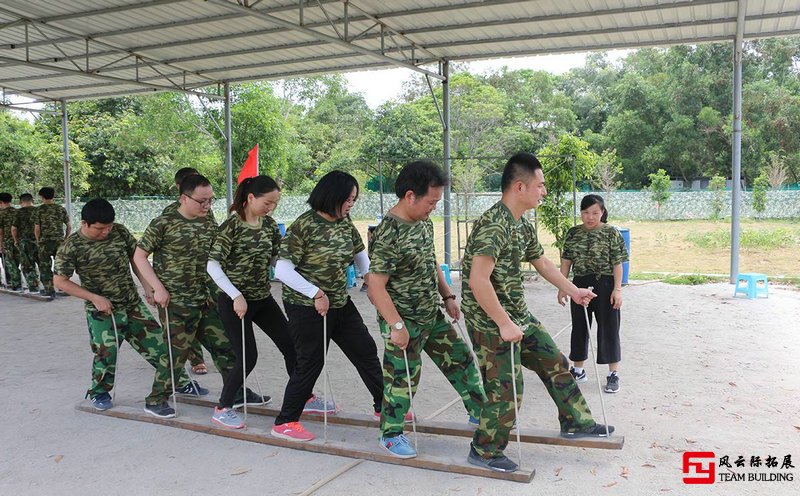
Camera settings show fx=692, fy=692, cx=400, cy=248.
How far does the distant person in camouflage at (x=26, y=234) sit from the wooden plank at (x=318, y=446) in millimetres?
6544

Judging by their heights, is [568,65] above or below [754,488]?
above

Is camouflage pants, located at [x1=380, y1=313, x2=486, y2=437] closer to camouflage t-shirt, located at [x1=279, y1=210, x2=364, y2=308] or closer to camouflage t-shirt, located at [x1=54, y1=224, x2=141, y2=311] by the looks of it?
camouflage t-shirt, located at [x1=279, y1=210, x2=364, y2=308]

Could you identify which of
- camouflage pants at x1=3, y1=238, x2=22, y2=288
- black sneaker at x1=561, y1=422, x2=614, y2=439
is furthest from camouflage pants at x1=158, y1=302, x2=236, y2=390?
camouflage pants at x1=3, y1=238, x2=22, y2=288

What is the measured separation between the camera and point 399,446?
12.5 feet

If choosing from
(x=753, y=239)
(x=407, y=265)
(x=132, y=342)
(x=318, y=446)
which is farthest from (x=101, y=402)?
(x=753, y=239)

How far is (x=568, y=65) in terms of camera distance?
142 ft

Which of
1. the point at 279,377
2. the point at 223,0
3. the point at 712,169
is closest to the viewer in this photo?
the point at 279,377

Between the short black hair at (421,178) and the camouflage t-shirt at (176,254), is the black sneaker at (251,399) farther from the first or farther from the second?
the short black hair at (421,178)

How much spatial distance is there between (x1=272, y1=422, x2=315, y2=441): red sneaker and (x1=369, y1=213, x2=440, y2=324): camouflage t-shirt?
1.03 metres

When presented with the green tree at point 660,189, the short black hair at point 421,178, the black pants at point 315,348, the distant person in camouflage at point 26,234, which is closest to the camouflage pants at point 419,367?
the black pants at point 315,348

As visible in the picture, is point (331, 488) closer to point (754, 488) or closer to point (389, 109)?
point (754, 488)

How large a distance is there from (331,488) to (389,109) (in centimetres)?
2538

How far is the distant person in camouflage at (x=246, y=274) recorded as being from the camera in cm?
418

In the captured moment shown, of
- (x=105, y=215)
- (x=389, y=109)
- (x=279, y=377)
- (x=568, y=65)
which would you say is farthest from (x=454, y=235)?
(x=568, y=65)
